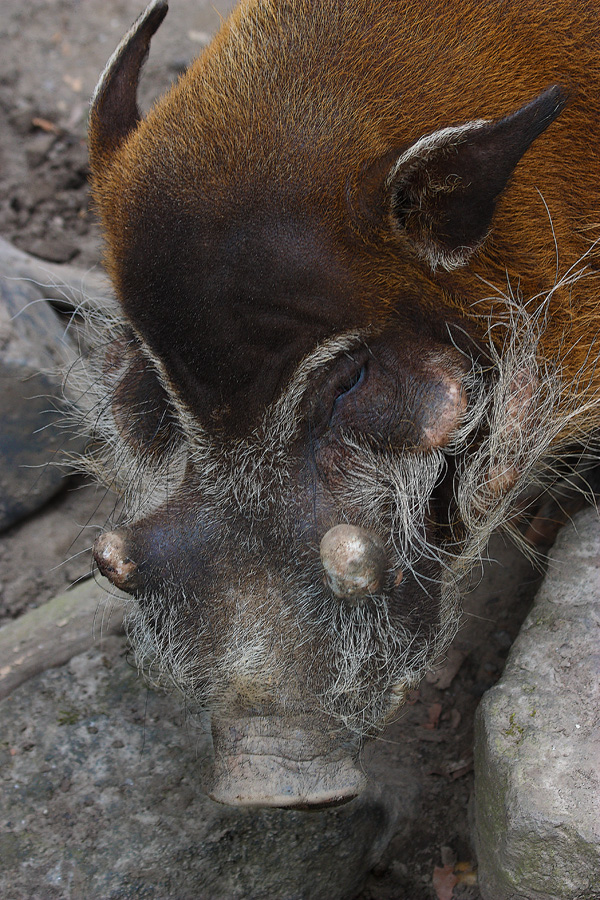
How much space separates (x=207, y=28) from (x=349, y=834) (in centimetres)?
476

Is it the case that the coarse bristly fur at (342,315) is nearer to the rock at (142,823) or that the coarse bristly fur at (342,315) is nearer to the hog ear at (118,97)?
the hog ear at (118,97)

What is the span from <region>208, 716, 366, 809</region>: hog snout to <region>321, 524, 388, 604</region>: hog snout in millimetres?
349

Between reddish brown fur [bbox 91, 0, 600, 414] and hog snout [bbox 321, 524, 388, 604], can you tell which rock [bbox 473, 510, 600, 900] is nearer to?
hog snout [bbox 321, 524, 388, 604]

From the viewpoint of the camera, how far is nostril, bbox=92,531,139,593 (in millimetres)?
2055

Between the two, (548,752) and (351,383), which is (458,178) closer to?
(351,383)

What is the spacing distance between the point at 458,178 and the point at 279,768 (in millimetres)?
1331

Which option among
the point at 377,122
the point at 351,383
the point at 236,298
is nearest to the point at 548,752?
the point at 351,383

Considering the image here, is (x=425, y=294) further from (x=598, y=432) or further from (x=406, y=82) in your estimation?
(x=598, y=432)

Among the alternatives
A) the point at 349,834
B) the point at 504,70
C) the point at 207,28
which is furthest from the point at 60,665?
the point at 207,28

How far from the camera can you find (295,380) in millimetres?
1955

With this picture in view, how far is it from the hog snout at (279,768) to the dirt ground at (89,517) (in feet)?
1.92

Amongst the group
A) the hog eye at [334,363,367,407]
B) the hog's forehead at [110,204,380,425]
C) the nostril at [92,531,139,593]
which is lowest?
the nostril at [92,531,139,593]

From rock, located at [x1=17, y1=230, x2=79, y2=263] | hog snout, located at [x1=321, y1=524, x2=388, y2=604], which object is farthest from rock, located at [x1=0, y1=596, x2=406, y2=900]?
rock, located at [x1=17, y1=230, x2=79, y2=263]

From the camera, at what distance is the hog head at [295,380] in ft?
6.08
